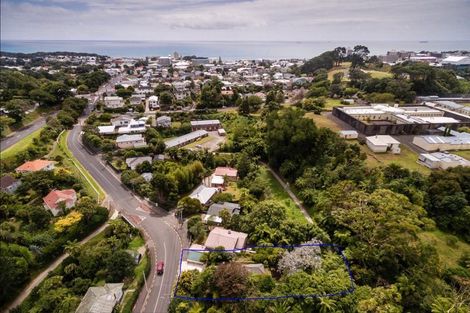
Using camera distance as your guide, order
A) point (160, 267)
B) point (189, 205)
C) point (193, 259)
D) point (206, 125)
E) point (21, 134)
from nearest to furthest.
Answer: point (193, 259) → point (160, 267) → point (189, 205) → point (21, 134) → point (206, 125)

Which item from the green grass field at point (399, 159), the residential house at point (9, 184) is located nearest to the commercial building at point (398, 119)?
the green grass field at point (399, 159)

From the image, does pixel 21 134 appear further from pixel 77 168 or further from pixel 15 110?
pixel 77 168

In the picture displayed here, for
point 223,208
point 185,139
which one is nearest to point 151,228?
point 223,208

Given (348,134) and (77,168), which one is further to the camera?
(348,134)

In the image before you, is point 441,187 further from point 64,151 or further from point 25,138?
point 25,138

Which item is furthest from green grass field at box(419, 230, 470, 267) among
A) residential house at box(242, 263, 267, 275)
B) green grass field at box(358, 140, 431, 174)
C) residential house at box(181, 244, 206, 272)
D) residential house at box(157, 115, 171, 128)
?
residential house at box(157, 115, 171, 128)
